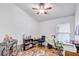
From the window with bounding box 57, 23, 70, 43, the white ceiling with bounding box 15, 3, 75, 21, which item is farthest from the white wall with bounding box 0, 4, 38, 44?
the window with bounding box 57, 23, 70, 43

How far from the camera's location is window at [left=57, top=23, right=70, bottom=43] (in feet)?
4.85

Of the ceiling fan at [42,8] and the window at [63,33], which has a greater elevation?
the ceiling fan at [42,8]

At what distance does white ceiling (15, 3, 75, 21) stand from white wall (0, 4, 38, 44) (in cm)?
5

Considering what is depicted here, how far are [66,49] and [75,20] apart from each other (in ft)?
1.24

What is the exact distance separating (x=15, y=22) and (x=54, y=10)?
51 cm

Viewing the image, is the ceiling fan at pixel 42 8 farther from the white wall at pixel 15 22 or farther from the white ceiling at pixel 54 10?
the white wall at pixel 15 22

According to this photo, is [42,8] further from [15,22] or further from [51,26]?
[15,22]

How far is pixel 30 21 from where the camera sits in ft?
4.91

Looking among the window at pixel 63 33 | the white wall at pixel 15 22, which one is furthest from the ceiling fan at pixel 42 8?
the window at pixel 63 33

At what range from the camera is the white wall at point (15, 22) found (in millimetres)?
1456

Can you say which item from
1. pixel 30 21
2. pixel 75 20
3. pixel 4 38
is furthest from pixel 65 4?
pixel 4 38

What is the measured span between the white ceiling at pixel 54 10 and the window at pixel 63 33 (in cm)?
14

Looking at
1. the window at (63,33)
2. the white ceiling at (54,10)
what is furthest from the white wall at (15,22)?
the window at (63,33)

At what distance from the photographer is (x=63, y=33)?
149 cm
